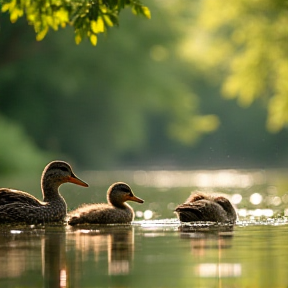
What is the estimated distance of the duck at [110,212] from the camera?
44.8ft

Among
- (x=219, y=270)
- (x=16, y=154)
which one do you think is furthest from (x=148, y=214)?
(x=16, y=154)

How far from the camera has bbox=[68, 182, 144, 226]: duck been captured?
13.6 m

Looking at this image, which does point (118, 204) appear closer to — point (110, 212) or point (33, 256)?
point (110, 212)

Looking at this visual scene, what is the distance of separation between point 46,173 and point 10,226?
5.42ft

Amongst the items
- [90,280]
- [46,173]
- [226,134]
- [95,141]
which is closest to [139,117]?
[95,141]

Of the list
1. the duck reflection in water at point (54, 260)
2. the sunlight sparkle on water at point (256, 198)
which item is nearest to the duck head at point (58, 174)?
the duck reflection in water at point (54, 260)

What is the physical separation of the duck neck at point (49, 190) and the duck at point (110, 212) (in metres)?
0.35

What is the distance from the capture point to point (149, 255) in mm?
9773

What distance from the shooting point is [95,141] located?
1976 inches

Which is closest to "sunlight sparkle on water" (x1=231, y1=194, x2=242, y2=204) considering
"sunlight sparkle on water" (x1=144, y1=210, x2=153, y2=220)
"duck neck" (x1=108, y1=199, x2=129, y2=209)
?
"sunlight sparkle on water" (x1=144, y1=210, x2=153, y2=220)

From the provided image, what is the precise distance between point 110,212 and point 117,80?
34802mm

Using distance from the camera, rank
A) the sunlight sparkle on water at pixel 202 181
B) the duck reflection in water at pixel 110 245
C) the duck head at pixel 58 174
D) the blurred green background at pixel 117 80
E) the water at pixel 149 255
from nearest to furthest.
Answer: the water at pixel 149 255
the duck reflection in water at pixel 110 245
the duck head at pixel 58 174
the sunlight sparkle on water at pixel 202 181
the blurred green background at pixel 117 80

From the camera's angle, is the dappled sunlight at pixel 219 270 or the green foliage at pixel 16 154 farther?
the green foliage at pixel 16 154

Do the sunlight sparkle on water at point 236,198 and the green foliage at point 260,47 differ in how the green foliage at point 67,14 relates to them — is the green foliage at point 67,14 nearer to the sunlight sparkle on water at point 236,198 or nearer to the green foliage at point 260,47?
the sunlight sparkle on water at point 236,198
